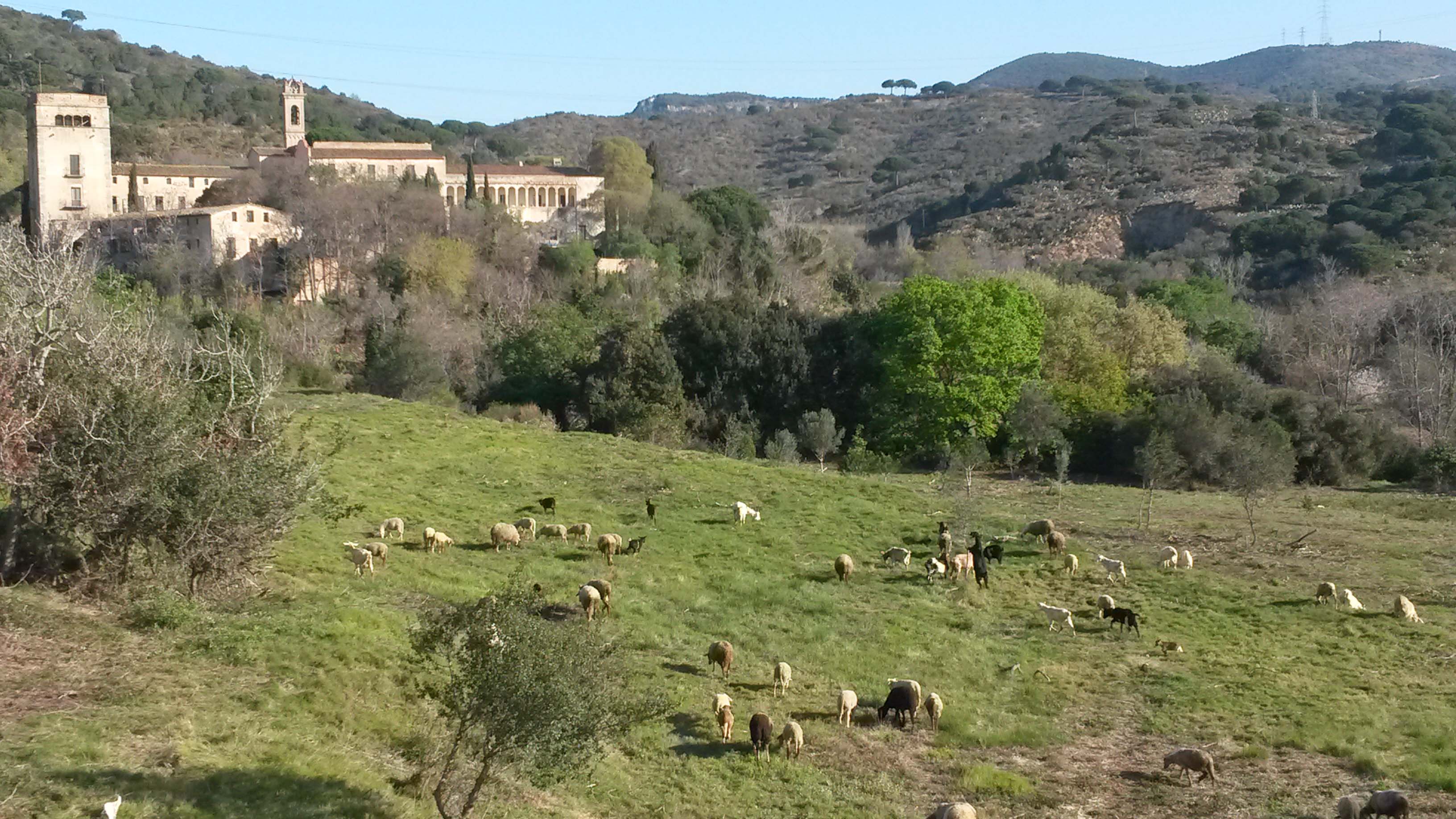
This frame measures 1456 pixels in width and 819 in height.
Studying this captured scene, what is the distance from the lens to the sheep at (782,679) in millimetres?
21328

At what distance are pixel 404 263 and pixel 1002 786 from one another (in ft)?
188

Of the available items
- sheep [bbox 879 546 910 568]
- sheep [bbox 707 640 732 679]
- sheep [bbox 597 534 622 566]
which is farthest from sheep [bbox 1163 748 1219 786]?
sheep [bbox 597 534 622 566]

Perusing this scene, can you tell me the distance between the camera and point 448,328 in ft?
204

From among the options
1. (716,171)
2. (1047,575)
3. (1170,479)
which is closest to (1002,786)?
(1047,575)

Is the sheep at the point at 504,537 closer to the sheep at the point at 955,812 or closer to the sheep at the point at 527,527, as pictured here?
the sheep at the point at 527,527

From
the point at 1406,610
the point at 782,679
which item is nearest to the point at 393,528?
the point at 782,679

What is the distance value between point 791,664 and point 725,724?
140 inches

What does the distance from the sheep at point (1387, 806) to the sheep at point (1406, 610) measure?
10922mm

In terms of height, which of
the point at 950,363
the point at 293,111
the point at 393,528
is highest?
the point at 293,111

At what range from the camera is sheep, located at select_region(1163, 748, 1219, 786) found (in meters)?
18.6

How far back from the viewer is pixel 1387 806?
16.7 m

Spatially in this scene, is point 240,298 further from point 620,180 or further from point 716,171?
point 716,171

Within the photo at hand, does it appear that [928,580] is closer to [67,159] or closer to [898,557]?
[898,557]

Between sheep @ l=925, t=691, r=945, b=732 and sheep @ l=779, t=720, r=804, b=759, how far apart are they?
2.64 meters
